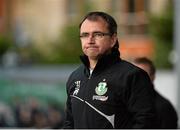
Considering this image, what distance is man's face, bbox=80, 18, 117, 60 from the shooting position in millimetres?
3803

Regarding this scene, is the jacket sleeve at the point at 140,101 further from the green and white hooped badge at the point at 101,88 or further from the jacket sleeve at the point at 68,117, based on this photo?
the jacket sleeve at the point at 68,117

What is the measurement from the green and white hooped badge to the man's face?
6.1 inches

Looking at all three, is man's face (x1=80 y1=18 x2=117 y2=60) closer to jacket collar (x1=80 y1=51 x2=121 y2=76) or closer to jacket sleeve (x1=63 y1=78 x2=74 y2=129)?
jacket collar (x1=80 y1=51 x2=121 y2=76)

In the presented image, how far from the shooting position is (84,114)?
3.83 metres

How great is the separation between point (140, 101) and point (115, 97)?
0.46 feet

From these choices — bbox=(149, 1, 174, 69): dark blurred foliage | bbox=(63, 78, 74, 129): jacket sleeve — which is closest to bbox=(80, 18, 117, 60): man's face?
bbox=(63, 78, 74, 129): jacket sleeve

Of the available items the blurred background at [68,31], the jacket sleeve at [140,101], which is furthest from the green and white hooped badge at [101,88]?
the blurred background at [68,31]

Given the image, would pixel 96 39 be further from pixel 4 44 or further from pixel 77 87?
pixel 4 44

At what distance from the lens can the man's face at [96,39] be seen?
3.80 m

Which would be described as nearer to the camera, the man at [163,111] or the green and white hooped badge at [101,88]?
the green and white hooped badge at [101,88]

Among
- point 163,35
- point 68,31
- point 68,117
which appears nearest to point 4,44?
point 68,31

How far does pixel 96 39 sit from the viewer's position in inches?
150

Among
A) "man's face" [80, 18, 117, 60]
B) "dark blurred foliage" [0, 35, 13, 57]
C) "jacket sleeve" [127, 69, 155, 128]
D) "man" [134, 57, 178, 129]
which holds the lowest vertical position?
"dark blurred foliage" [0, 35, 13, 57]

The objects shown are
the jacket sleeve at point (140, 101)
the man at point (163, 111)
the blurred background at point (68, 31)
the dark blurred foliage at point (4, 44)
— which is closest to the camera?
the jacket sleeve at point (140, 101)
